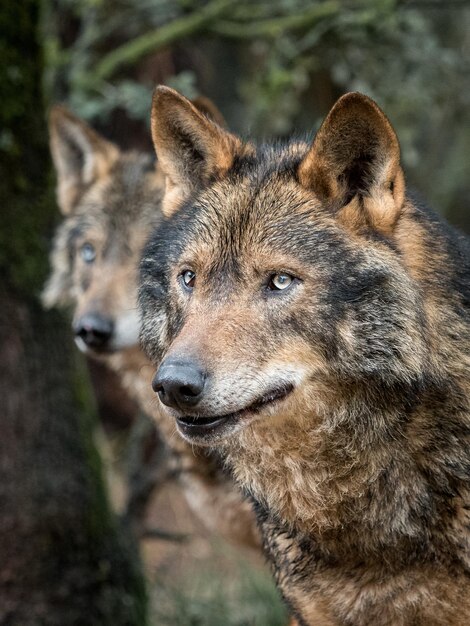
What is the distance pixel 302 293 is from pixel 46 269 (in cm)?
318

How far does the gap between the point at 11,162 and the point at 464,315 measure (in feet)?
10.5

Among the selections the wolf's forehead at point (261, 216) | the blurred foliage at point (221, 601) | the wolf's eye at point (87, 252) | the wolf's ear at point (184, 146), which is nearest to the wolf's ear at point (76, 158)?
the wolf's eye at point (87, 252)

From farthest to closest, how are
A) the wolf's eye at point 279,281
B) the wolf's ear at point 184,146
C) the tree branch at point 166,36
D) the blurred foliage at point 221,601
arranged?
1. the blurred foliage at point 221,601
2. the tree branch at point 166,36
3. the wolf's ear at point 184,146
4. the wolf's eye at point 279,281

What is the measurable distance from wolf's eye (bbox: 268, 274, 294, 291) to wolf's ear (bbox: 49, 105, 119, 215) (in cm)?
350

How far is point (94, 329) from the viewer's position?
5969mm

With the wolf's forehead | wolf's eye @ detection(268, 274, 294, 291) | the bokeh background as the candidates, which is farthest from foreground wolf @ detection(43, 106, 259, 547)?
wolf's eye @ detection(268, 274, 294, 291)

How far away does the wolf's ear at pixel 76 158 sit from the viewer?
6.91 meters

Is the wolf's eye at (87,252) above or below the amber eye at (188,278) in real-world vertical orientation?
below

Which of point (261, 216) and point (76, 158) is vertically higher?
point (261, 216)

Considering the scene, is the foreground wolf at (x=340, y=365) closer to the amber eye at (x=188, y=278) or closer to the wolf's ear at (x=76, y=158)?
the amber eye at (x=188, y=278)

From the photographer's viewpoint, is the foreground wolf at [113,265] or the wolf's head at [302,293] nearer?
the wolf's head at [302,293]

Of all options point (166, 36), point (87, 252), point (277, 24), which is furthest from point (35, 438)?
point (277, 24)

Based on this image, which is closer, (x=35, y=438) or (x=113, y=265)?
(x=35, y=438)

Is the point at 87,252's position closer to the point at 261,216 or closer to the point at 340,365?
the point at 261,216
